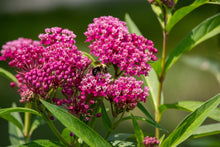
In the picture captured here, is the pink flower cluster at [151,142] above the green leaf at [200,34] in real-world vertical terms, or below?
below

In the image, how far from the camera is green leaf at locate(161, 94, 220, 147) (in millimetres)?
793

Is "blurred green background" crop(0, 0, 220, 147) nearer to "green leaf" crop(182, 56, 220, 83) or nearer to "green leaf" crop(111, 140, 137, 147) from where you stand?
"green leaf" crop(182, 56, 220, 83)

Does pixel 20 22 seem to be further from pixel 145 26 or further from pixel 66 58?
pixel 66 58

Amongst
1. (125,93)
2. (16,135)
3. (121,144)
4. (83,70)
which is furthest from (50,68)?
(16,135)

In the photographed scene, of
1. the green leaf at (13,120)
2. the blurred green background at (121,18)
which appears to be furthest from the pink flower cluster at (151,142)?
the blurred green background at (121,18)

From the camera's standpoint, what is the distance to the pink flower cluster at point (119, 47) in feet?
2.83

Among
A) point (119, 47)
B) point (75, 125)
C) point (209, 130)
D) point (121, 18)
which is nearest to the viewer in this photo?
point (75, 125)

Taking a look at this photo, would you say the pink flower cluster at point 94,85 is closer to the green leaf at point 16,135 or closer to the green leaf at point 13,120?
the green leaf at point 13,120

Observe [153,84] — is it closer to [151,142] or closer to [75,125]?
[151,142]

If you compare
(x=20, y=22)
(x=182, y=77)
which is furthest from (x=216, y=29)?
(x=20, y=22)

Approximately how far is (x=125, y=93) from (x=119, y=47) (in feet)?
0.40

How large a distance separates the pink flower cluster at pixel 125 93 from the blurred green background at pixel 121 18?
1818 mm

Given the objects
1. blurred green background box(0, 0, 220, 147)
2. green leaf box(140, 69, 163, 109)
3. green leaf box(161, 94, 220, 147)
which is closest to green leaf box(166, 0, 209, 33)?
green leaf box(140, 69, 163, 109)

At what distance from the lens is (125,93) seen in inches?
32.6
